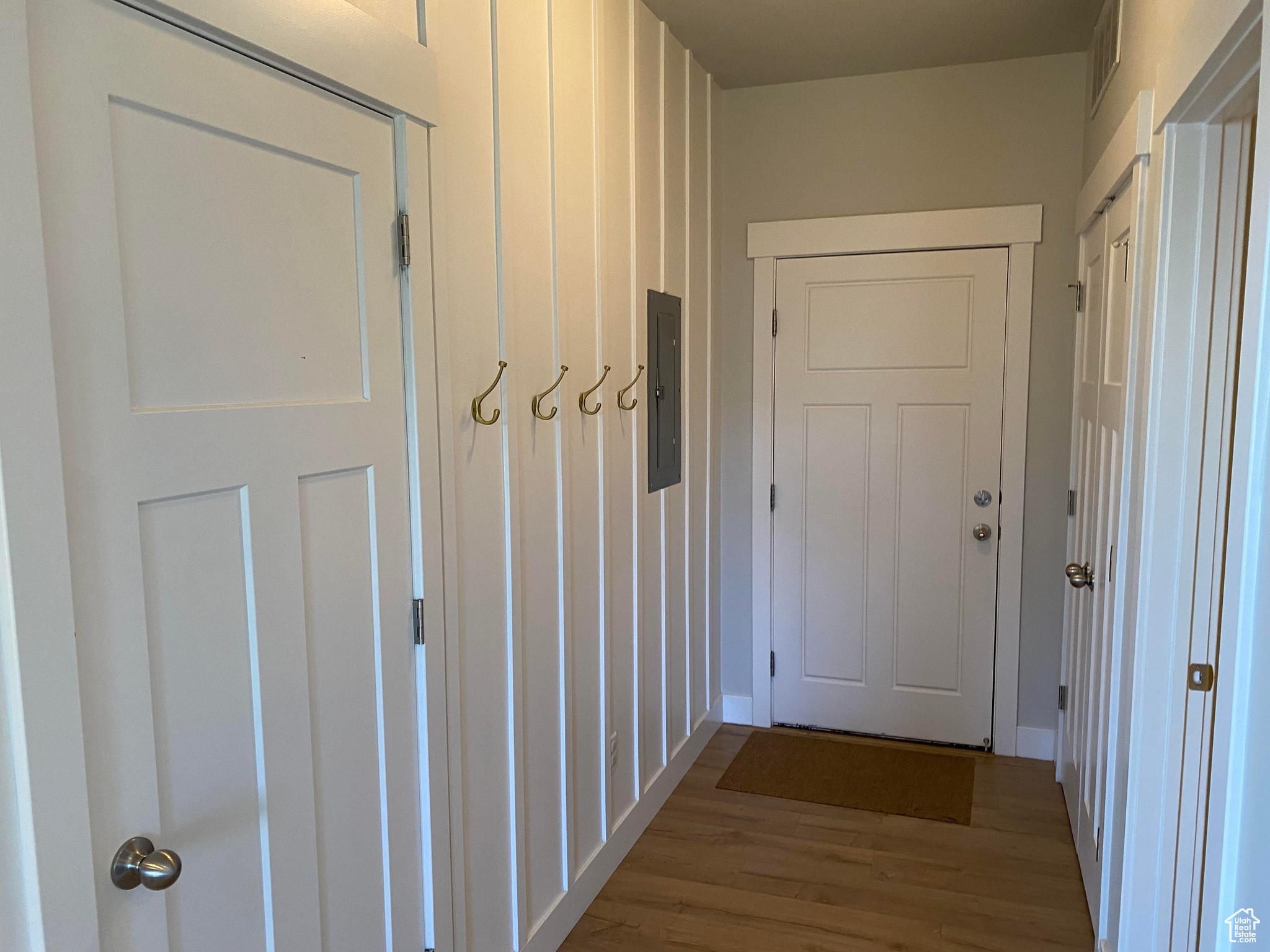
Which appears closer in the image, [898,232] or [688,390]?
[688,390]

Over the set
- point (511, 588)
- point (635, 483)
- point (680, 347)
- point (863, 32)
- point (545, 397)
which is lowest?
point (511, 588)

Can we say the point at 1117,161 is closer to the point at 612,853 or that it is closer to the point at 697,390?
the point at 697,390

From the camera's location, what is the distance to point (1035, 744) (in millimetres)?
3426

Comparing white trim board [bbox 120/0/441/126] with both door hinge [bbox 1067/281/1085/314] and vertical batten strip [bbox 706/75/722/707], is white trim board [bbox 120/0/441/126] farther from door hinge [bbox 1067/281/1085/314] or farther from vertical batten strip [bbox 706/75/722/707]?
door hinge [bbox 1067/281/1085/314]

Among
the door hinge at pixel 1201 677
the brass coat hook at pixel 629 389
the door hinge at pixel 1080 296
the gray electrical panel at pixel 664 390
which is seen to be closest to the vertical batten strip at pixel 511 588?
the brass coat hook at pixel 629 389

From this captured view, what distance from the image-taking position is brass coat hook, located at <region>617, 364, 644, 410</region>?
2572mm

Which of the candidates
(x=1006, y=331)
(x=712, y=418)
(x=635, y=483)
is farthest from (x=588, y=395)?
(x=1006, y=331)

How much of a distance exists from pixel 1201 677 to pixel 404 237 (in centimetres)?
172

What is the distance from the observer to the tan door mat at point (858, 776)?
10.0 ft

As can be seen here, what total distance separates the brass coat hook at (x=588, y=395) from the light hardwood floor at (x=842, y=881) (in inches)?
54.4

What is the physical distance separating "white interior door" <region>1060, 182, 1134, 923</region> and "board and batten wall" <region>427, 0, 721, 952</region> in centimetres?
129

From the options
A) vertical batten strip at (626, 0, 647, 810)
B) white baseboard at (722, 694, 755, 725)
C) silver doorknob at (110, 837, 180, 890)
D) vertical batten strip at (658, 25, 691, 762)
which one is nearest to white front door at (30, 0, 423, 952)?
silver doorknob at (110, 837, 180, 890)

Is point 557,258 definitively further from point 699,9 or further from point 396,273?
point 699,9

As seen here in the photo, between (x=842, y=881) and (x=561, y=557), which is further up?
(x=561, y=557)
